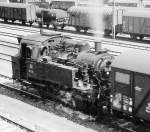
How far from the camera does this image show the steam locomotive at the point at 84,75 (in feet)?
37.9

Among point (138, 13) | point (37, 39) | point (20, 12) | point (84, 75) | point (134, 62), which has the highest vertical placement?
point (20, 12)

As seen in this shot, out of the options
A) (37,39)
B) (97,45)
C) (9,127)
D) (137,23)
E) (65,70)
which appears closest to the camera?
(9,127)

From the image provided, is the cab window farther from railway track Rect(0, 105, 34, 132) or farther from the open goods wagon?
the open goods wagon

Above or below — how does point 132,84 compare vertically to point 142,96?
above

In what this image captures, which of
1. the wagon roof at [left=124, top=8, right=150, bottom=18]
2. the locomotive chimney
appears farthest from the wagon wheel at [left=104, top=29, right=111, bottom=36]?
the locomotive chimney

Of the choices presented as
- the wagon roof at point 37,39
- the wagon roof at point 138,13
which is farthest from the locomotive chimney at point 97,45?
the wagon roof at point 138,13

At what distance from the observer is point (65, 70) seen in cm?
1413

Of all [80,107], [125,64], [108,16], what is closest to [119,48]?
[108,16]

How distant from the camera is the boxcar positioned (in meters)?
11.2

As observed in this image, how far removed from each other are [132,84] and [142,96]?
0.60 metres

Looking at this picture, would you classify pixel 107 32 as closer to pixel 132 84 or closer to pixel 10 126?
pixel 10 126

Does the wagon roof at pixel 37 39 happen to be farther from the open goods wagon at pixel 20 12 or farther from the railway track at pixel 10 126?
the open goods wagon at pixel 20 12

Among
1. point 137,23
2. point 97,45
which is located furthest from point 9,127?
point 137,23

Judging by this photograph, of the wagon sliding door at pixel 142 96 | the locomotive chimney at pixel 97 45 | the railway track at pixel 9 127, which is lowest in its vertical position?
the railway track at pixel 9 127
